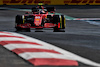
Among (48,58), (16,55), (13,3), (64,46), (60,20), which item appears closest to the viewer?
(48,58)

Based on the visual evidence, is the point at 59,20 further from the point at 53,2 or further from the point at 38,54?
the point at 53,2

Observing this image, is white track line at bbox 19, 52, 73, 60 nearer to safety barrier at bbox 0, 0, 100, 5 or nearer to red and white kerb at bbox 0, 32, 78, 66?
red and white kerb at bbox 0, 32, 78, 66

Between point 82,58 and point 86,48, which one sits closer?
point 82,58

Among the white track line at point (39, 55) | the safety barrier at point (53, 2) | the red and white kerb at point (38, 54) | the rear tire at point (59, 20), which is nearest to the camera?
the red and white kerb at point (38, 54)

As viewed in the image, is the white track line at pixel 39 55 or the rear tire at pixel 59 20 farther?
the rear tire at pixel 59 20

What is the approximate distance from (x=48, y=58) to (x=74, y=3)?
43556 mm

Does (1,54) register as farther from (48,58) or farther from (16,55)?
(48,58)

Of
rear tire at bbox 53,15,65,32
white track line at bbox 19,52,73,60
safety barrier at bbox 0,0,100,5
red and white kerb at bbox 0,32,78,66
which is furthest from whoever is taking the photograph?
safety barrier at bbox 0,0,100,5

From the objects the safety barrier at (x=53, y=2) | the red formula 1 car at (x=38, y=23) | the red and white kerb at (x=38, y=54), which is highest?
the red and white kerb at (x=38, y=54)

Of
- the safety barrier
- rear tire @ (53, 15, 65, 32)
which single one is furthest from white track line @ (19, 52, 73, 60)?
the safety barrier

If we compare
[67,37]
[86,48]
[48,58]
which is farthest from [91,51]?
[67,37]

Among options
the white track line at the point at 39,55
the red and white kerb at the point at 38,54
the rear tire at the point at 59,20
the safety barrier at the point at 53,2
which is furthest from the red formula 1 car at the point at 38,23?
the safety barrier at the point at 53,2

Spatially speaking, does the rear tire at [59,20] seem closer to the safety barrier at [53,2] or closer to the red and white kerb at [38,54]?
the red and white kerb at [38,54]

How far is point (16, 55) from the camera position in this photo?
9.13m
